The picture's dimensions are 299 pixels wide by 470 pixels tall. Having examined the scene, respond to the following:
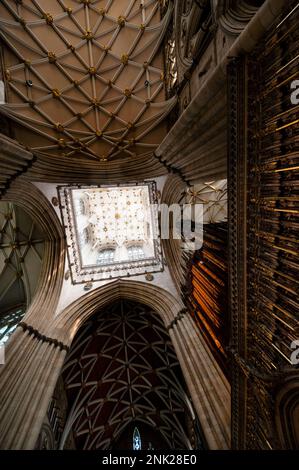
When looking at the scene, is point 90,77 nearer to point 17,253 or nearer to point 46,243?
point 46,243

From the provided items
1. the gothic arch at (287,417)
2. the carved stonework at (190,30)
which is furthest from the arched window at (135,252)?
the gothic arch at (287,417)

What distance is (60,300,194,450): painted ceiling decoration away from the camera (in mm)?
10008

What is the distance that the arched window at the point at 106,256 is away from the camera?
11.6m

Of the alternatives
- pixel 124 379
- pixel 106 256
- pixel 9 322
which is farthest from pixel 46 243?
pixel 124 379

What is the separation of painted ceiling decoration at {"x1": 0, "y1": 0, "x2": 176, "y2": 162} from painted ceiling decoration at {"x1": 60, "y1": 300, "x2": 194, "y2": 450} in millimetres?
8013

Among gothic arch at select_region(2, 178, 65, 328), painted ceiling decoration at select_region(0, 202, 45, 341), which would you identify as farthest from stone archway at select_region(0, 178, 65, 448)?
painted ceiling decoration at select_region(0, 202, 45, 341)

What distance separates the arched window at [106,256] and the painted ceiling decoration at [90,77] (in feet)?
17.7

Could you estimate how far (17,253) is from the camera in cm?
1033

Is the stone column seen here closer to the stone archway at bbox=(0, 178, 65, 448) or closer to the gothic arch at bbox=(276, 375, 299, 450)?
the stone archway at bbox=(0, 178, 65, 448)

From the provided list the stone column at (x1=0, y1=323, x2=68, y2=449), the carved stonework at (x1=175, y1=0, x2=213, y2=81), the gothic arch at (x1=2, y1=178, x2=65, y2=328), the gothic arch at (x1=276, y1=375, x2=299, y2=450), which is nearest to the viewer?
the gothic arch at (x1=276, y1=375, x2=299, y2=450)

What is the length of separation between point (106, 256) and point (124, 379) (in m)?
6.74

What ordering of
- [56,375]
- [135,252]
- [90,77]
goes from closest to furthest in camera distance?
[56,375] < [90,77] < [135,252]

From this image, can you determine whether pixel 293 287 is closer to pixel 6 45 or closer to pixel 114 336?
pixel 114 336

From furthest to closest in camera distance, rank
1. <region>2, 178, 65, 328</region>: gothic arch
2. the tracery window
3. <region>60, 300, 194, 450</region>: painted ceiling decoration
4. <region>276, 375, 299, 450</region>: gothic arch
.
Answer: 1. <region>60, 300, 194, 450</region>: painted ceiling decoration
2. the tracery window
3. <region>2, 178, 65, 328</region>: gothic arch
4. <region>276, 375, 299, 450</region>: gothic arch
